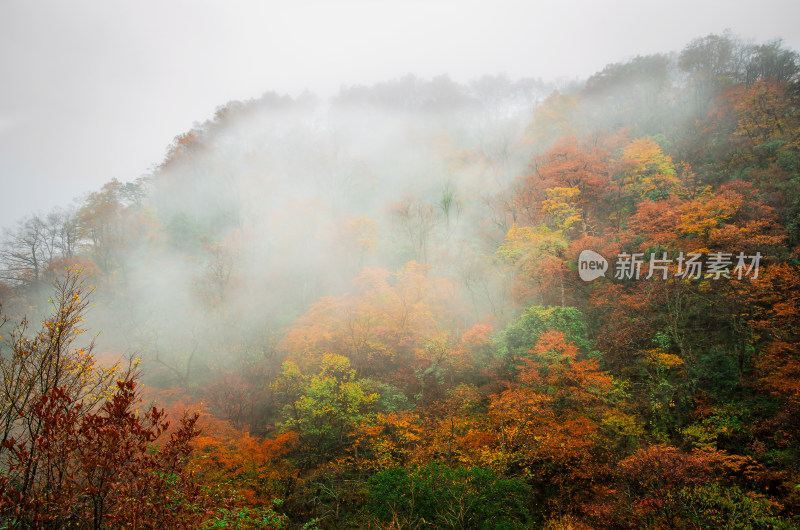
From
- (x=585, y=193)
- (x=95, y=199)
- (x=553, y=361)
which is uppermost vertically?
(x=585, y=193)

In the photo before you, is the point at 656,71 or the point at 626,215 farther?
the point at 656,71

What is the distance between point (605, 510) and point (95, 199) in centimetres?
4638

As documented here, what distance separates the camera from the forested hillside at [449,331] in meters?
7.99

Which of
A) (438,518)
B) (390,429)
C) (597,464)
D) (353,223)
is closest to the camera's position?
(438,518)

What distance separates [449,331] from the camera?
21875 mm

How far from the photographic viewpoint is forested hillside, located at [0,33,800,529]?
315 inches

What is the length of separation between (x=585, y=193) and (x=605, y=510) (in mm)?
20898

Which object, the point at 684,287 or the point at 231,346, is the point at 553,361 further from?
the point at 231,346

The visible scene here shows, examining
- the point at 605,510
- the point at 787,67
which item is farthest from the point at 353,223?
the point at 787,67

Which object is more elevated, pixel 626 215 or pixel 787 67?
pixel 787 67

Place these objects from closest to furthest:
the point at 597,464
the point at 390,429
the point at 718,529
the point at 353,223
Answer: the point at 718,529 < the point at 597,464 < the point at 390,429 < the point at 353,223

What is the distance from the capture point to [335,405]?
1695 centimetres

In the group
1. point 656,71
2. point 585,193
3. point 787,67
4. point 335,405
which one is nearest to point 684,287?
point 585,193

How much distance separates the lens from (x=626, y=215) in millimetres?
23500
